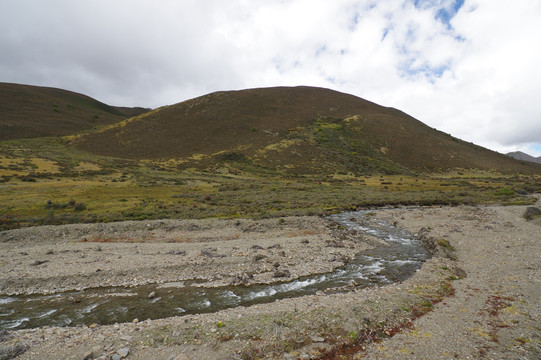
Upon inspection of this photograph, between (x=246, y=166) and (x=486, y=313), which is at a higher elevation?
(x=246, y=166)

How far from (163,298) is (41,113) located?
157m

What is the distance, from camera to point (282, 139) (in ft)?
356

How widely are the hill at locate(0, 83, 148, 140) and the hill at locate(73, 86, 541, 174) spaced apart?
21772 millimetres

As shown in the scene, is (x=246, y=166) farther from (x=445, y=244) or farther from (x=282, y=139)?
(x=445, y=244)

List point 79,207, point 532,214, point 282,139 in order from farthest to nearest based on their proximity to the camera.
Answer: point 282,139 < point 79,207 < point 532,214

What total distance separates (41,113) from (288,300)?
162517 millimetres

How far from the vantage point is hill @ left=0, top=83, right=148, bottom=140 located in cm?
10459

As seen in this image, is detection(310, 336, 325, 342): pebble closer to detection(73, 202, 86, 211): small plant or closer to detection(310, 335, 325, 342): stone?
detection(310, 335, 325, 342): stone

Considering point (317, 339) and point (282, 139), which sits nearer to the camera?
point (317, 339)

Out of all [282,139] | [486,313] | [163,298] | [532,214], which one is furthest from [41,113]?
[532,214]

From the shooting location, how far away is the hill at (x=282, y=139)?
9375cm

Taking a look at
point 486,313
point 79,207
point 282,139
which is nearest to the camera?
point 486,313

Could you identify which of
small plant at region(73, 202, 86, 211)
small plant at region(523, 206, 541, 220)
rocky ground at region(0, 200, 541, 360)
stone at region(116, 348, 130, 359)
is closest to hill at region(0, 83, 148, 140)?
small plant at region(73, 202, 86, 211)

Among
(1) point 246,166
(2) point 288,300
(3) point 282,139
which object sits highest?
(3) point 282,139
